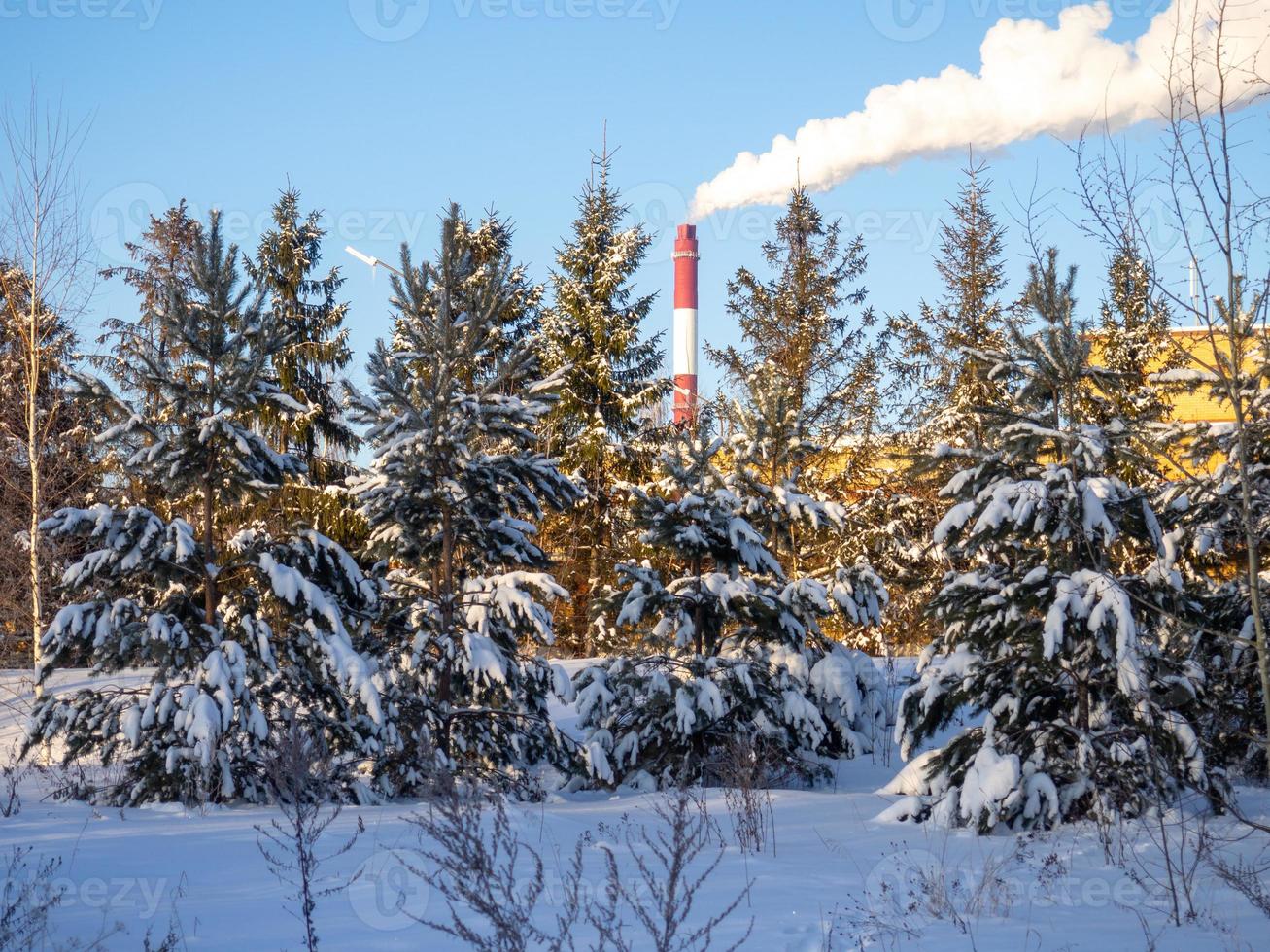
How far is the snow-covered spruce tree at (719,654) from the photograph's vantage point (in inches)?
388

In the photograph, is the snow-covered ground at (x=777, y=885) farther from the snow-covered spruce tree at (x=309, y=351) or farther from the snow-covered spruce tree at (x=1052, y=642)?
the snow-covered spruce tree at (x=309, y=351)

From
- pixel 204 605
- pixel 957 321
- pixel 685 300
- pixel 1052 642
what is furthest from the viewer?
pixel 685 300

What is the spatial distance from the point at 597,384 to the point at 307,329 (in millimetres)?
6717

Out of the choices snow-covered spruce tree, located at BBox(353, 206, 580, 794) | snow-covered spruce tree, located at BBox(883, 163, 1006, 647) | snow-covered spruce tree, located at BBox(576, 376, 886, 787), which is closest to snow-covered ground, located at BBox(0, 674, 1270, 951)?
snow-covered spruce tree, located at BBox(353, 206, 580, 794)

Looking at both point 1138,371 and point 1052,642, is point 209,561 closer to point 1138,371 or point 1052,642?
point 1052,642

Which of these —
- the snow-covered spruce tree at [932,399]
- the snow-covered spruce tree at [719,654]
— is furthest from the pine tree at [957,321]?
the snow-covered spruce tree at [719,654]

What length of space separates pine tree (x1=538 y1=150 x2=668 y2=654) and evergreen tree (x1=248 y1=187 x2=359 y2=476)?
188 inches

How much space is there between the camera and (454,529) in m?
9.95

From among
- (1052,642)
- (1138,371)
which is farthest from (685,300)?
(1052,642)

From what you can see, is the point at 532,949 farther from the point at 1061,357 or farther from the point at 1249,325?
the point at 1061,357

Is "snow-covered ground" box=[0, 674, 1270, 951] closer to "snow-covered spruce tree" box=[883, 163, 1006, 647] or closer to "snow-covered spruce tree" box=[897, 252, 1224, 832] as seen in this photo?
"snow-covered spruce tree" box=[897, 252, 1224, 832]

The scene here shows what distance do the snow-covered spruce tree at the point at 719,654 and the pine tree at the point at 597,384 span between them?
1127 centimetres

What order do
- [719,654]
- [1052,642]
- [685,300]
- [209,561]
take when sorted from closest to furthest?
[1052,642]
[209,561]
[719,654]
[685,300]

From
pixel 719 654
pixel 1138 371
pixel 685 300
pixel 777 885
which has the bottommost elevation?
pixel 777 885
